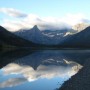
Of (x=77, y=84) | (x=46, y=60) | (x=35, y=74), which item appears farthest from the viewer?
(x=46, y=60)

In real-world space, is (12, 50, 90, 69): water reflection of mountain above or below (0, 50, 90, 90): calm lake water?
above

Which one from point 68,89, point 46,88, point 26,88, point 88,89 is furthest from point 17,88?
point 88,89

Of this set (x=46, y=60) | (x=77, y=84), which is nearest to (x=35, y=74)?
(x=77, y=84)

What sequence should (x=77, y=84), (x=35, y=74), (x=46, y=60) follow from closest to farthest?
(x=77, y=84)
(x=35, y=74)
(x=46, y=60)

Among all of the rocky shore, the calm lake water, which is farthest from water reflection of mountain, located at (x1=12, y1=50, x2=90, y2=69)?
the rocky shore

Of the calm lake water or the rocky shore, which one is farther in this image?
the calm lake water

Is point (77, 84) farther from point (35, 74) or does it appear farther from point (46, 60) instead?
point (46, 60)

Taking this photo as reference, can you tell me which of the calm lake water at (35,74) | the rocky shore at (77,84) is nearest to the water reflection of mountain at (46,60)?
the calm lake water at (35,74)

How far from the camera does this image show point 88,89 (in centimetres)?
3136

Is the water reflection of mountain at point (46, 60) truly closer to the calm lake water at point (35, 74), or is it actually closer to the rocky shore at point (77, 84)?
the calm lake water at point (35, 74)

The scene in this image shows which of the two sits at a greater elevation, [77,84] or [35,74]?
[77,84]

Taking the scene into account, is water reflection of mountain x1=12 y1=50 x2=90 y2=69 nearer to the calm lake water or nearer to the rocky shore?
the calm lake water

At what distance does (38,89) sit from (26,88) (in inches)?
67.4

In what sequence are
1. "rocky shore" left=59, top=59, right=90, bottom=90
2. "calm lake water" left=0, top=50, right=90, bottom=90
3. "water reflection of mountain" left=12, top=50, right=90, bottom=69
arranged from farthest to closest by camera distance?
1. "water reflection of mountain" left=12, top=50, right=90, bottom=69
2. "calm lake water" left=0, top=50, right=90, bottom=90
3. "rocky shore" left=59, top=59, right=90, bottom=90
